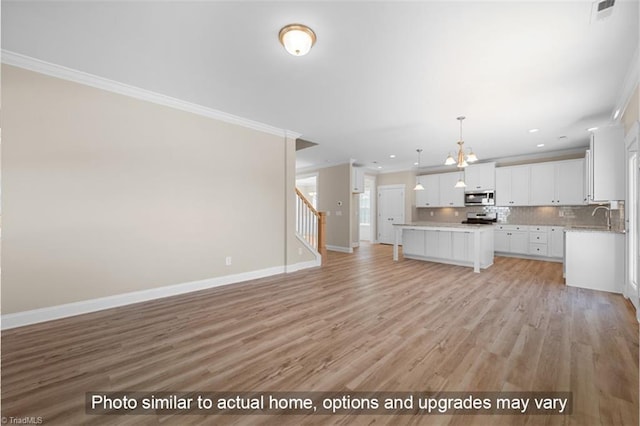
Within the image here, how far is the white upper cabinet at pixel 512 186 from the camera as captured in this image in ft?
22.2

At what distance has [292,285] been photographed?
13.7 feet

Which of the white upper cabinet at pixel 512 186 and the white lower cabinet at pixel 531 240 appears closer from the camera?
the white lower cabinet at pixel 531 240

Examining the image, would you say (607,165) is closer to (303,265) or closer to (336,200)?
(303,265)

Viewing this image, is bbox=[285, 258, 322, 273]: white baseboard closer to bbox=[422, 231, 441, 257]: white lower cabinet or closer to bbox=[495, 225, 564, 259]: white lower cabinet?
bbox=[422, 231, 441, 257]: white lower cabinet

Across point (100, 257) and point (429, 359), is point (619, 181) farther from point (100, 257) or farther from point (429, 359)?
point (100, 257)

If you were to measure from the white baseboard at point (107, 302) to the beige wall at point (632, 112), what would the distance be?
5574 mm

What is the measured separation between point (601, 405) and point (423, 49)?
300cm

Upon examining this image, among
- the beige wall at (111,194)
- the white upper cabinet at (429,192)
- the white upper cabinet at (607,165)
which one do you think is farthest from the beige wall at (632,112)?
the beige wall at (111,194)

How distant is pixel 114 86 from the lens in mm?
3174

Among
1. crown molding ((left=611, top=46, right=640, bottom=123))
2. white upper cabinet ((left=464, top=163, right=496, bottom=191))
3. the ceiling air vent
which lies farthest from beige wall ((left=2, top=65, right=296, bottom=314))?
white upper cabinet ((left=464, top=163, right=496, bottom=191))

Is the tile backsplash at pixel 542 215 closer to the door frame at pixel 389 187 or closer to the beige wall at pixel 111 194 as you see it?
the door frame at pixel 389 187

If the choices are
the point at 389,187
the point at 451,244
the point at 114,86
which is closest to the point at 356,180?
the point at 389,187

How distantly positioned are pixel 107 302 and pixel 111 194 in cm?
132

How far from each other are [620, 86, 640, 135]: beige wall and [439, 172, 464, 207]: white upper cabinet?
410cm
